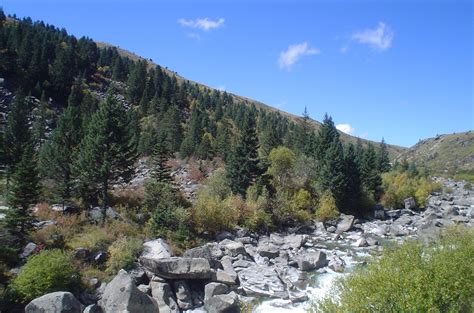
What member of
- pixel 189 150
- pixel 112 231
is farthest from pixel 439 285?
pixel 189 150

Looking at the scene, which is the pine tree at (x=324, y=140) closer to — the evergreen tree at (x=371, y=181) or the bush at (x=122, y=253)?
the evergreen tree at (x=371, y=181)

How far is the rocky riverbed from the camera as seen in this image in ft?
89.5

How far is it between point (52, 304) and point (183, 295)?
34.2 feet

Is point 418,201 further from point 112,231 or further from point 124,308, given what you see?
point 124,308

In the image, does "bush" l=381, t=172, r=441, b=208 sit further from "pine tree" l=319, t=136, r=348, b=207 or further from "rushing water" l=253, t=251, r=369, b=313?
"rushing water" l=253, t=251, r=369, b=313

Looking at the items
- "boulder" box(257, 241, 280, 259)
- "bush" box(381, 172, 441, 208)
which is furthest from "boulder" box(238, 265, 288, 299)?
"bush" box(381, 172, 441, 208)

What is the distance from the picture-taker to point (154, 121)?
108m

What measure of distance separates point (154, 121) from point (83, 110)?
73.0 ft

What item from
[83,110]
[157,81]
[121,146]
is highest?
[157,81]

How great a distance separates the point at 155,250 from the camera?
36125 millimetres

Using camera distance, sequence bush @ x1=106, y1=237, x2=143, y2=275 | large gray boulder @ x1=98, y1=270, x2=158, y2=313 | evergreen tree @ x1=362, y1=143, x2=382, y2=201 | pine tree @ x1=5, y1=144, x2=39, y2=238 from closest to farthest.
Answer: large gray boulder @ x1=98, y1=270, x2=158, y2=313 → pine tree @ x1=5, y1=144, x2=39, y2=238 → bush @ x1=106, y1=237, x2=143, y2=275 → evergreen tree @ x1=362, y1=143, x2=382, y2=201

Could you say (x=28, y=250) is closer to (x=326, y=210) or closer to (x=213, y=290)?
(x=213, y=290)

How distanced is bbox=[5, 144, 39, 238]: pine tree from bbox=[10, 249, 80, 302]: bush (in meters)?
5.53

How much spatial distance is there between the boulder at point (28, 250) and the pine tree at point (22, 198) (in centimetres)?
183
